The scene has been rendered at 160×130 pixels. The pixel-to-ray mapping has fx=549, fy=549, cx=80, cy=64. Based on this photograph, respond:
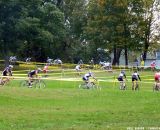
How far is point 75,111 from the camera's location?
65.1ft

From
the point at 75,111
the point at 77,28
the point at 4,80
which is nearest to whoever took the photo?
the point at 75,111

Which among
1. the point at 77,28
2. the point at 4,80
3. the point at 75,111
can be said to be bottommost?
the point at 75,111

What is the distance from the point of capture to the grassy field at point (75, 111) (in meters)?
15.9

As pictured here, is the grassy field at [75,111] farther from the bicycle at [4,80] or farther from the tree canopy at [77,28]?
the tree canopy at [77,28]

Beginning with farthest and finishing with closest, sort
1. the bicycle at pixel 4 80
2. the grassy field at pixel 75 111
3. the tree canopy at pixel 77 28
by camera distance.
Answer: the tree canopy at pixel 77 28, the bicycle at pixel 4 80, the grassy field at pixel 75 111

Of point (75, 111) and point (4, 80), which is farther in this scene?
point (4, 80)

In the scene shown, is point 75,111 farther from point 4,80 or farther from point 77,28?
point 77,28

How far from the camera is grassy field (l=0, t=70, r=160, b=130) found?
15.9 metres

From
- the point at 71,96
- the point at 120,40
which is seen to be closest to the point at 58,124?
the point at 71,96

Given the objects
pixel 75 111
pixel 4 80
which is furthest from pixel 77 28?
pixel 75 111

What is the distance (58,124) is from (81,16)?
69799mm

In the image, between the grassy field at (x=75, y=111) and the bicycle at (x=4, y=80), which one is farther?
the bicycle at (x=4, y=80)

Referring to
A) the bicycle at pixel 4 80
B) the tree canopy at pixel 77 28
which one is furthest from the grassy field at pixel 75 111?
the tree canopy at pixel 77 28

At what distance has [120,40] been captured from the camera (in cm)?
7294
